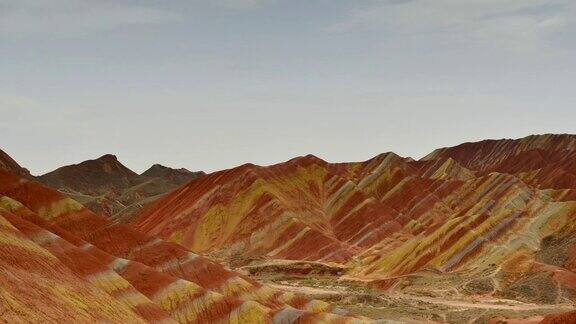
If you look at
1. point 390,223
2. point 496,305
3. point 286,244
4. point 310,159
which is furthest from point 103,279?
point 310,159

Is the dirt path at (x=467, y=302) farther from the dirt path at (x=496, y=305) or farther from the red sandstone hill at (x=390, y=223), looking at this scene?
the red sandstone hill at (x=390, y=223)

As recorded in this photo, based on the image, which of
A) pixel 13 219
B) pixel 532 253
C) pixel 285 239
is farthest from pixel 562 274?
pixel 13 219

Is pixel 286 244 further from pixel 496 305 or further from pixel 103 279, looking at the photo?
pixel 103 279

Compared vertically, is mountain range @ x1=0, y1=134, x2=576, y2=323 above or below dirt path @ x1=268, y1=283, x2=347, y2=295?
above

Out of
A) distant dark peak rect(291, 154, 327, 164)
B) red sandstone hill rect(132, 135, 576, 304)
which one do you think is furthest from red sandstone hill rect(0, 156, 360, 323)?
distant dark peak rect(291, 154, 327, 164)

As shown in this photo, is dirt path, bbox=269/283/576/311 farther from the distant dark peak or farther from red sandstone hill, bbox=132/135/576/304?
the distant dark peak

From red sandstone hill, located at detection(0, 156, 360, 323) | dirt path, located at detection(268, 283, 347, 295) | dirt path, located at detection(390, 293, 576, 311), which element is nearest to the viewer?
red sandstone hill, located at detection(0, 156, 360, 323)

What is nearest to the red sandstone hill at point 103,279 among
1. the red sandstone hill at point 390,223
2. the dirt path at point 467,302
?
the dirt path at point 467,302
